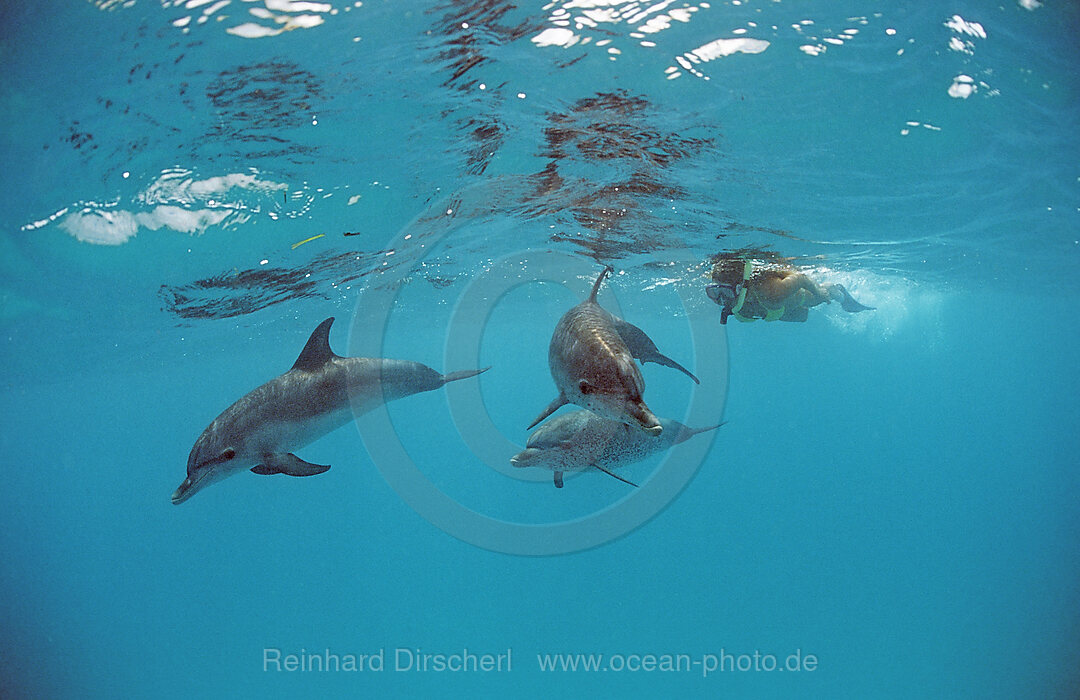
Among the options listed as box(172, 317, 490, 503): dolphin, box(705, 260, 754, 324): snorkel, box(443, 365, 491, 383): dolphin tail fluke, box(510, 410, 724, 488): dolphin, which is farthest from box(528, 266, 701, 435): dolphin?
box(705, 260, 754, 324): snorkel

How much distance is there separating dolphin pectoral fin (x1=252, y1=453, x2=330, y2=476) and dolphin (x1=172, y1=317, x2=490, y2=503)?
12mm

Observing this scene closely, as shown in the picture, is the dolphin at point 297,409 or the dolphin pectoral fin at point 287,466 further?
the dolphin at point 297,409

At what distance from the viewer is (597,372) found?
4434 mm

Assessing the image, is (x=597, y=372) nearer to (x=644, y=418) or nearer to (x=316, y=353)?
(x=644, y=418)

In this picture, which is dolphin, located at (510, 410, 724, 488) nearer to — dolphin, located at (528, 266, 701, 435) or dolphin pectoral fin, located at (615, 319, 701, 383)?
dolphin pectoral fin, located at (615, 319, 701, 383)

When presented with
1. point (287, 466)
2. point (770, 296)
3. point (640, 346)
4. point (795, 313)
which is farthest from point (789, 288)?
point (287, 466)

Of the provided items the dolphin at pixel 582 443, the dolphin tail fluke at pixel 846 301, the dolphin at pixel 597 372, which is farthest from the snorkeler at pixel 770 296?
the dolphin at pixel 597 372

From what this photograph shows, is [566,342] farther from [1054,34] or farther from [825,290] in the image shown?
[825,290]

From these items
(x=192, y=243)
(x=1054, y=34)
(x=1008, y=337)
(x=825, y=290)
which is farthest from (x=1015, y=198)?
(x=1008, y=337)

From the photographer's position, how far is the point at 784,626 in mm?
24109

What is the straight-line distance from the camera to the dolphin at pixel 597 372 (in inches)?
162

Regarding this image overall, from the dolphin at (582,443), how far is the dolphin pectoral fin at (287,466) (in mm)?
2587

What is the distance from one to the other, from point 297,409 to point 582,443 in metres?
3.99

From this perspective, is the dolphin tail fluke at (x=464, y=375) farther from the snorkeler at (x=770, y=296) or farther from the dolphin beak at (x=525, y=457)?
the snorkeler at (x=770, y=296)
